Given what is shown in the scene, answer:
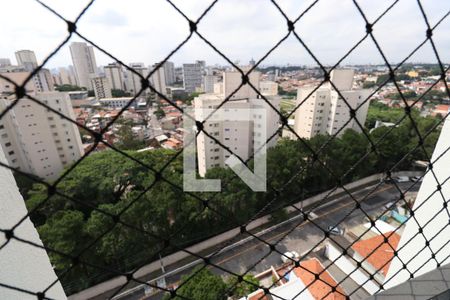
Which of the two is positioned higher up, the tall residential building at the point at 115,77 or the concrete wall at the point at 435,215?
the concrete wall at the point at 435,215

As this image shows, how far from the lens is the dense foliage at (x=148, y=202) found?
3.14 metres

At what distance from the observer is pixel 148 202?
346 centimetres

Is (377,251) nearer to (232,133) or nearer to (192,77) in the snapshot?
(232,133)

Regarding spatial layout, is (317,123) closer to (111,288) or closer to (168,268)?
(168,268)

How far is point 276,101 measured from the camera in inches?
229

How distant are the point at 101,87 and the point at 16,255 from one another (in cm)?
1885

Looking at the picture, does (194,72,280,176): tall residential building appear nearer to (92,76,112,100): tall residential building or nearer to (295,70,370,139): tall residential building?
(295,70,370,139): tall residential building

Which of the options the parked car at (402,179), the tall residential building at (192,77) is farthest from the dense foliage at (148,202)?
the tall residential building at (192,77)

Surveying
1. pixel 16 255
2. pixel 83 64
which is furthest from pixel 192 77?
pixel 16 255

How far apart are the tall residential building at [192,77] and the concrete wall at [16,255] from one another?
20.6m

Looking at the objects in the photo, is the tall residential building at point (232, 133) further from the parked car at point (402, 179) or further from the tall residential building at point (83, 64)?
the tall residential building at point (83, 64)

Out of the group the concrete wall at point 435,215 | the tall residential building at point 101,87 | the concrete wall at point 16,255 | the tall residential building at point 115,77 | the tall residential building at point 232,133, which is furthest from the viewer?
the tall residential building at point 115,77

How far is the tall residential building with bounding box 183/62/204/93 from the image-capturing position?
20.2 metres

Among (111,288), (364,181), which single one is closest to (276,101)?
(364,181)
